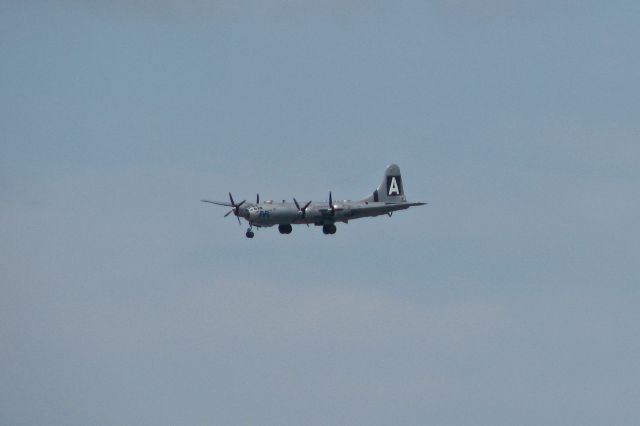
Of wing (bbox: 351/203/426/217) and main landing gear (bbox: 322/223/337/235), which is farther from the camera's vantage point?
wing (bbox: 351/203/426/217)

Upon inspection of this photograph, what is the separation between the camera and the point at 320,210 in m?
162

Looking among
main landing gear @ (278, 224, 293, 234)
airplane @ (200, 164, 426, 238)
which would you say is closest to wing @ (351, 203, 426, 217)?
airplane @ (200, 164, 426, 238)

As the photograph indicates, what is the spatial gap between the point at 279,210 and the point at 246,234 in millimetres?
5764

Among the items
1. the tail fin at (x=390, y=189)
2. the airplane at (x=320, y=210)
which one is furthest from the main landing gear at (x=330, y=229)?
the tail fin at (x=390, y=189)

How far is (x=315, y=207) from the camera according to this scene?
162375 millimetres

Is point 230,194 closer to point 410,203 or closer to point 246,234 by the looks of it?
point 246,234

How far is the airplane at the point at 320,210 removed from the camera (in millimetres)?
158000

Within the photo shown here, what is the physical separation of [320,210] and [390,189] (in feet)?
43.9

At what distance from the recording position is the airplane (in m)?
158

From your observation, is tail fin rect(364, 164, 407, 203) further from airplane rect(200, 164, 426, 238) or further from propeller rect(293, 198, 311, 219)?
propeller rect(293, 198, 311, 219)

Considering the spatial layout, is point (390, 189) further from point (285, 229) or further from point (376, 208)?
point (285, 229)

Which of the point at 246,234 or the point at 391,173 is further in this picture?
the point at 391,173

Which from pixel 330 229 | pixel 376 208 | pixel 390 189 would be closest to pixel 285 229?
pixel 330 229

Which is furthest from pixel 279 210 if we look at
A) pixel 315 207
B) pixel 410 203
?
pixel 410 203
